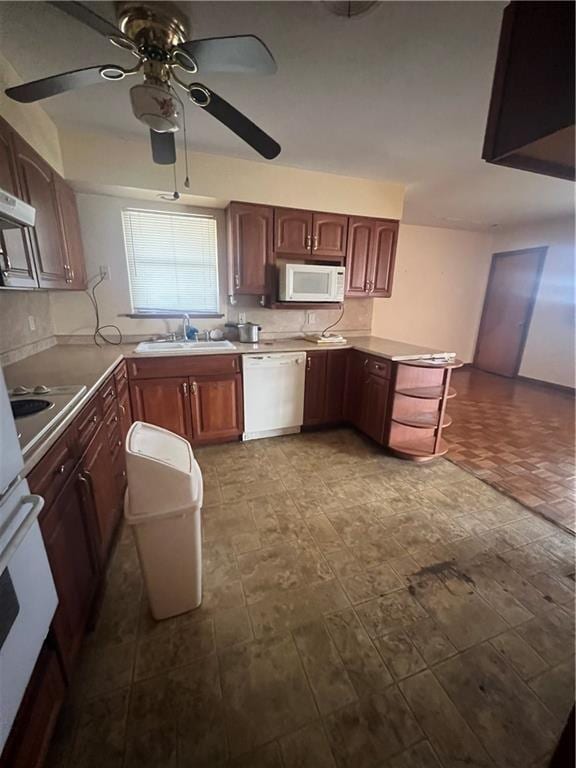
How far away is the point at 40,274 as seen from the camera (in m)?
1.92

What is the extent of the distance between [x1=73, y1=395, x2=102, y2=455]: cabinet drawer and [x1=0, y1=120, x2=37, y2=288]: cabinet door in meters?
0.71

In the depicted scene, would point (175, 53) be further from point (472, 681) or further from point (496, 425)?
point (496, 425)

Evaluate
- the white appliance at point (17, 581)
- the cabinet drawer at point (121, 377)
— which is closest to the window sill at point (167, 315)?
the cabinet drawer at point (121, 377)

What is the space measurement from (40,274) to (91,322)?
100 cm

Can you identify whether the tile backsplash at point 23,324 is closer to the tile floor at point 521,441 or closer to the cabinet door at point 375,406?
the cabinet door at point 375,406

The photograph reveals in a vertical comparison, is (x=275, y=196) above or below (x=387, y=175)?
below

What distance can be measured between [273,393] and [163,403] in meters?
0.99

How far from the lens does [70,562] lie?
119cm

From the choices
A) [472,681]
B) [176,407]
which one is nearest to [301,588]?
[472,681]

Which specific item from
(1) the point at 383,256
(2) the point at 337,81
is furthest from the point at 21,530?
(1) the point at 383,256

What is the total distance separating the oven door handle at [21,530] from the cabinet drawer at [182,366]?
5.88ft

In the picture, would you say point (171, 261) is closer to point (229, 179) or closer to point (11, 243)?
point (229, 179)

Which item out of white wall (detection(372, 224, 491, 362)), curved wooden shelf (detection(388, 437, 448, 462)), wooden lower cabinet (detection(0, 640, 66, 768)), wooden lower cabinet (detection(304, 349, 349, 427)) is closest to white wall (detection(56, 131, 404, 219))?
wooden lower cabinet (detection(304, 349, 349, 427))

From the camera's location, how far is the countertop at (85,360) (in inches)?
52.4
